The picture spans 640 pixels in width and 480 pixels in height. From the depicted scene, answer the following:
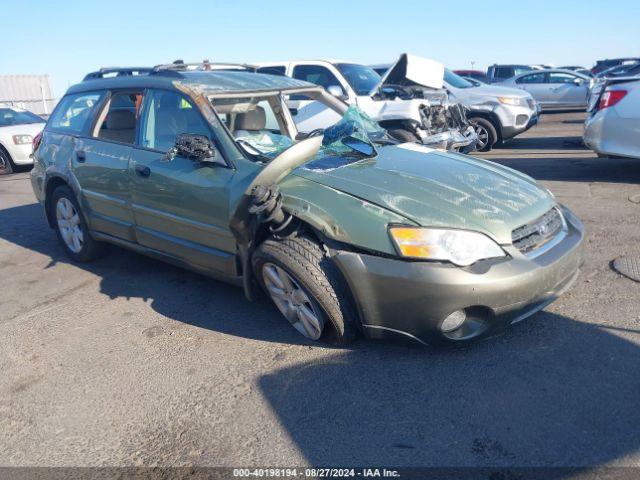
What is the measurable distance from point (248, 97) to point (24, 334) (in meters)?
2.46

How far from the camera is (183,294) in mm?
4621

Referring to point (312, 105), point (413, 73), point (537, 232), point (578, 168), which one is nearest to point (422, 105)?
point (413, 73)

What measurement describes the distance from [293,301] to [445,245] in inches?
40.8

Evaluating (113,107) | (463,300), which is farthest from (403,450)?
(113,107)

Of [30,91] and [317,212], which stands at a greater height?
[317,212]

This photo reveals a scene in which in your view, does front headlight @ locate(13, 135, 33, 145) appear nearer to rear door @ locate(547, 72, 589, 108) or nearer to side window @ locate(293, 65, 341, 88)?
side window @ locate(293, 65, 341, 88)

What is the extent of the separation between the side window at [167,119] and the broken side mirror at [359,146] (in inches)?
41.7

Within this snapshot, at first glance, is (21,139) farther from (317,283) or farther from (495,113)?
(317,283)

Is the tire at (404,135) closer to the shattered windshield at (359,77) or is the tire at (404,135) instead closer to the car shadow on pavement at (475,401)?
the shattered windshield at (359,77)

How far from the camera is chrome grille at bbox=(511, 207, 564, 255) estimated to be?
3262 mm

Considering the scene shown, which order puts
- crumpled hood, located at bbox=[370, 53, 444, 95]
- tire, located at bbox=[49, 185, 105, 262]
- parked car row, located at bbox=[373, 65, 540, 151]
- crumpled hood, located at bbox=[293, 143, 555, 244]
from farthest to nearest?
1. parked car row, located at bbox=[373, 65, 540, 151]
2. crumpled hood, located at bbox=[370, 53, 444, 95]
3. tire, located at bbox=[49, 185, 105, 262]
4. crumpled hood, located at bbox=[293, 143, 555, 244]

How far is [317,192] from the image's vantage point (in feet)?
11.2

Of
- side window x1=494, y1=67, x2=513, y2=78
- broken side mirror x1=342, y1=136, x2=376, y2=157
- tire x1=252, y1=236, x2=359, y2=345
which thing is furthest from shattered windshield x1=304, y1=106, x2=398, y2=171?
side window x1=494, y1=67, x2=513, y2=78

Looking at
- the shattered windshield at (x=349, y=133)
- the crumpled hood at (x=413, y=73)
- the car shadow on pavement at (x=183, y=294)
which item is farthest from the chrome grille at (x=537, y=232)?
the crumpled hood at (x=413, y=73)
